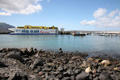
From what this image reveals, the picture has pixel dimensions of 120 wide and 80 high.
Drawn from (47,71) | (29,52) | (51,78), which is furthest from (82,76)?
(29,52)

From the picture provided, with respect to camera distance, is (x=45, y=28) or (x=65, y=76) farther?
(x=45, y=28)

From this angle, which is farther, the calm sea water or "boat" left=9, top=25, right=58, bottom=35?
"boat" left=9, top=25, right=58, bottom=35

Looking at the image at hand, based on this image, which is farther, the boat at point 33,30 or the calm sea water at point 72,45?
the boat at point 33,30

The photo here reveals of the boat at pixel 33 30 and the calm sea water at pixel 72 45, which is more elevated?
the boat at pixel 33 30

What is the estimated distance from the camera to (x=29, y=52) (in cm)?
1138

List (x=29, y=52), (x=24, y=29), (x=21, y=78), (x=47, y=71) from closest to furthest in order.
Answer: (x=21, y=78) < (x=47, y=71) < (x=29, y=52) < (x=24, y=29)

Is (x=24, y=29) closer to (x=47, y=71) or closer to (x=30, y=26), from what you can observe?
(x=30, y=26)

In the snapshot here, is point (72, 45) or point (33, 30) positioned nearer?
point (72, 45)

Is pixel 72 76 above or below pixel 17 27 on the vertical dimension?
below

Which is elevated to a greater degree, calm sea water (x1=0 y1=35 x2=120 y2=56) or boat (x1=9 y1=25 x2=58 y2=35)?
boat (x1=9 y1=25 x2=58 y2=35)

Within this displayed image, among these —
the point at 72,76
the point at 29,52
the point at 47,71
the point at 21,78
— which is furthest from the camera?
the point at 29,52

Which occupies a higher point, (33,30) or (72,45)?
(33,30)

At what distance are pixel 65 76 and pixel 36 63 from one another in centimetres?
252

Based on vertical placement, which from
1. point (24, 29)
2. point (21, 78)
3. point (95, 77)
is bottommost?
point (95, 77)
